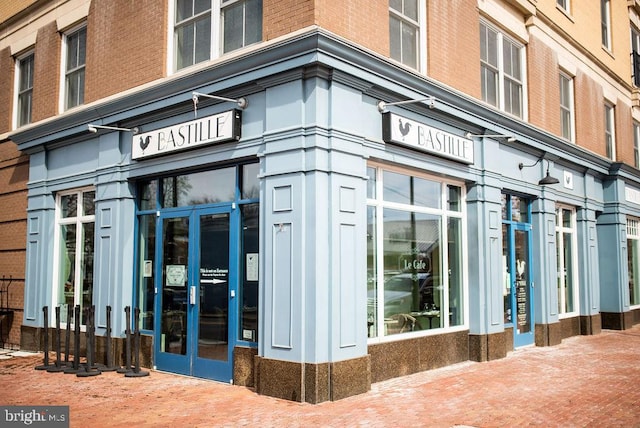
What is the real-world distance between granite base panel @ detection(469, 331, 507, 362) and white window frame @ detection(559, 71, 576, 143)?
20.8 ft

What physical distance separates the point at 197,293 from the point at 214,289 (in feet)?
1.19

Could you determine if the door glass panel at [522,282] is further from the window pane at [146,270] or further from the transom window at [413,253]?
the window pane at [146,270]

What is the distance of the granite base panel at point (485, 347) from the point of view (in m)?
10.3

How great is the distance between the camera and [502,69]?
1207 centimetres

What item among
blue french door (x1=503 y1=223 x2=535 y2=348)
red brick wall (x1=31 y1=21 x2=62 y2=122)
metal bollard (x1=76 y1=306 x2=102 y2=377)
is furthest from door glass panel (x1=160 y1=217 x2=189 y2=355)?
blue french door (x1=503 y1=223 x2=535 y2=348)

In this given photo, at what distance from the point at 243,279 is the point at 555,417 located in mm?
4298

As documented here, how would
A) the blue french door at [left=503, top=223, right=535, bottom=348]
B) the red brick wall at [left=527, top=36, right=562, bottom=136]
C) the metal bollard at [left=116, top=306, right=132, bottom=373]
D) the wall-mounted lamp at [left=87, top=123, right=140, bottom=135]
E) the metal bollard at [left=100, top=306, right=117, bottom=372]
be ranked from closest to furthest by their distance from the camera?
the metal bollard at [left=116, top=306, right=132, bottom=373] < the metal bollard at [left=100, top=306, right=117, bottom=372] < the wall-mounted lamp at [left=87, top=123, right=140, bottom=135] < the blue french door at [left=503, top=223, right=535, bottom=348] < the red brick wall at [left=527, top=36, right=562, bottom=136]

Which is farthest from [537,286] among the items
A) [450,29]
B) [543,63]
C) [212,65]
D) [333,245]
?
[212,65]

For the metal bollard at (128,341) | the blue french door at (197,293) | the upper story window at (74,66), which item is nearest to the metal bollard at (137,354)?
the metal bollard at (128,341)

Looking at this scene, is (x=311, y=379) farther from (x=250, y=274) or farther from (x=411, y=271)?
(x=411, y=271)

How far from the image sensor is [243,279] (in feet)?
28.0

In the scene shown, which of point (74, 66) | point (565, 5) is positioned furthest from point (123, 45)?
point (565, 5)

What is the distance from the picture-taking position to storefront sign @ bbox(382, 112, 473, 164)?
8.52 m

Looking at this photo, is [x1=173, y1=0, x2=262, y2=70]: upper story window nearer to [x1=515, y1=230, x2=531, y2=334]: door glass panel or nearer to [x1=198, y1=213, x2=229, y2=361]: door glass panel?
[x1=198, y1=213, x2=229, y2=361]: door glass panel
